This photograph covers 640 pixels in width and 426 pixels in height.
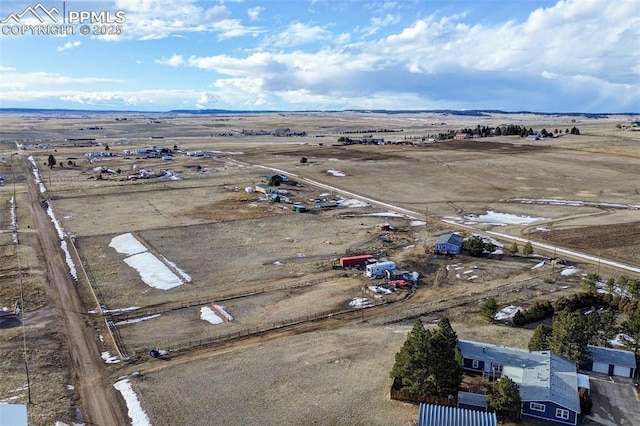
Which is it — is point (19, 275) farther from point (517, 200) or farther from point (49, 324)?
point (517, 200)

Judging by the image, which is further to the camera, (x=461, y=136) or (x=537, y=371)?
(x=461, y=136)

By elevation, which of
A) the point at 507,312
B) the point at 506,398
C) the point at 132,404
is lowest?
the point at 132,404

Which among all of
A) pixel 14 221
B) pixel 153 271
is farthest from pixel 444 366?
pixel 14 221

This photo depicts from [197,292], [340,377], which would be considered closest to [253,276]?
[197,292]

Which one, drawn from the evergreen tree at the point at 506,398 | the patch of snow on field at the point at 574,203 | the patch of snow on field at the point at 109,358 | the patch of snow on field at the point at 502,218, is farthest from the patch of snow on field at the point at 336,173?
the evergreen tree at the point at 506,398

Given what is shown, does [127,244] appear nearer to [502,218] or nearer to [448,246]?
[448,246]

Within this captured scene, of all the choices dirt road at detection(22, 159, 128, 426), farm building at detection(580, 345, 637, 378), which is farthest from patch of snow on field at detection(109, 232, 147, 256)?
farm building at detection(580, 345, 637, 378)

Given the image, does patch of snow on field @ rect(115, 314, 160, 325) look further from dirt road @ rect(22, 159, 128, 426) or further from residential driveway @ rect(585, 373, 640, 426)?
residential driveway @ rect(585, 373, 640, 426)
